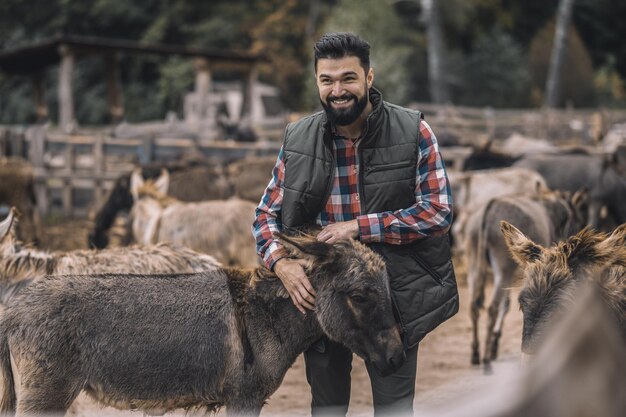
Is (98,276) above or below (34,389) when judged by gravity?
above

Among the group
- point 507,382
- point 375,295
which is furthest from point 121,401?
point 507,382

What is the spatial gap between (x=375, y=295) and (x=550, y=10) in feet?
170

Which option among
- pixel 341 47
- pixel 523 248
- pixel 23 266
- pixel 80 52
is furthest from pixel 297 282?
pixel 80 52

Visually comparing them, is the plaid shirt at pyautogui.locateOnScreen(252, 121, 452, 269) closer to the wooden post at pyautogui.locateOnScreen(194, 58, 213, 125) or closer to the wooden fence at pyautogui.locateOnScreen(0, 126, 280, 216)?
the wooden fence at pyautogui.locateOnScreen(0, 126, 280, 216)

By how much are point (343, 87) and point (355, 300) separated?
3.13ft

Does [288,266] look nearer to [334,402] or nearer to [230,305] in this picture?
[230,305]

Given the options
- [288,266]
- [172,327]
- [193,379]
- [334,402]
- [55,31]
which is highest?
[55,31]

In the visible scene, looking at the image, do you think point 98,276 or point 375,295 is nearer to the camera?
point 375,295

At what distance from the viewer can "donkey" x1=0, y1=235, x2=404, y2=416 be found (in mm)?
3463

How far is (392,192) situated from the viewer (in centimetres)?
358

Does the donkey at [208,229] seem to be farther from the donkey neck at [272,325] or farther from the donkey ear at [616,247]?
the donkey ear at [616,247]

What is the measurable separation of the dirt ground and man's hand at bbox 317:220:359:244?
1.31 metres

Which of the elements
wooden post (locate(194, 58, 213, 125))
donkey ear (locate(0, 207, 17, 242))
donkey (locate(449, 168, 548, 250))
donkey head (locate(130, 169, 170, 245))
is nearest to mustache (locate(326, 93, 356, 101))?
donkey ear (locate(0, 207, 17, 242))

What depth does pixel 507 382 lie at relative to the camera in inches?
42.3
